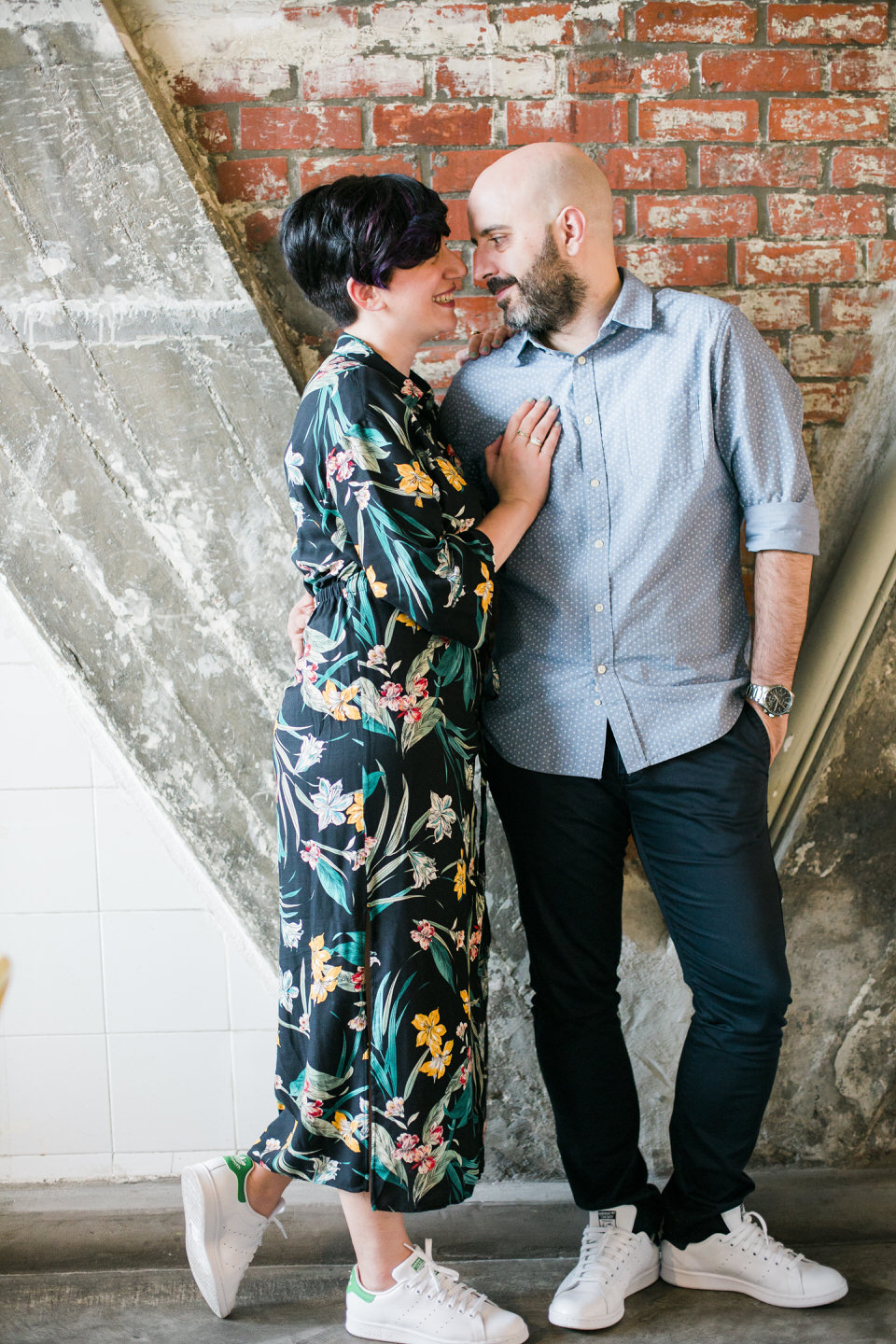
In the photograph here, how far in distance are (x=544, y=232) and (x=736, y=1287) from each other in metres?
1.93

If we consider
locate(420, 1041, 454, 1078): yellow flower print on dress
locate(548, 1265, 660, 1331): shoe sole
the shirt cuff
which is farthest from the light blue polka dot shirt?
locate(548, 1265, 660, 1331): shoe sole

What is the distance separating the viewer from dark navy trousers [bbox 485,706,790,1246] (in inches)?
64.7

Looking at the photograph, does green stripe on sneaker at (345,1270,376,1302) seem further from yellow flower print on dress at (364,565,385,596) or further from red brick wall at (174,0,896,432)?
red brick wall at (174,0,896,432)

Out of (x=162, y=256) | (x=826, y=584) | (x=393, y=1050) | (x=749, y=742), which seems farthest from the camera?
(x=826, y=584)

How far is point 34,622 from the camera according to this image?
6.61 ft

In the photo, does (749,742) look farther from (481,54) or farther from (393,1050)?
(481,54)

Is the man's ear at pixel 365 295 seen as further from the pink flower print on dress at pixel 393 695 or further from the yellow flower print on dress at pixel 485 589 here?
the pink flower print on dress at pixel 393 695

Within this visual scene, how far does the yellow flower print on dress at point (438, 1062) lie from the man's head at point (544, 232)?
1258 mm

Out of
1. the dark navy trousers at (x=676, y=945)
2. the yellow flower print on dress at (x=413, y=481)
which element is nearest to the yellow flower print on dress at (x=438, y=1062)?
the dark navy trousers at (x=676, y=945)

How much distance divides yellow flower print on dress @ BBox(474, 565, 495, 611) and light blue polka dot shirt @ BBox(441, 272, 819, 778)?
175mm

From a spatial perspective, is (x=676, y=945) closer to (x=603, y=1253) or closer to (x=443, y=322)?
(x=603, y=1253)

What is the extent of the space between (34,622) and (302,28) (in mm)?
1336

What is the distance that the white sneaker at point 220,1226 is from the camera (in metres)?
1.73

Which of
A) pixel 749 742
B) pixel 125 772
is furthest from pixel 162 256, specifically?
pixel 749 742
